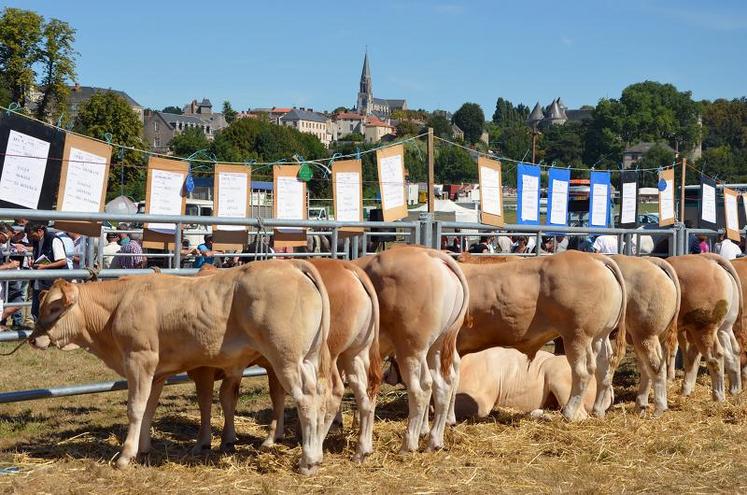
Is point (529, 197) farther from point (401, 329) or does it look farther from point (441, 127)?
point (441, 127)

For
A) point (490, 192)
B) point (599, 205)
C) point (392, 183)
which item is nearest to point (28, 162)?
point (392, 183)

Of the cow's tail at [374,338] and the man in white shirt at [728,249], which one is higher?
the man in white shirt at [728,249]

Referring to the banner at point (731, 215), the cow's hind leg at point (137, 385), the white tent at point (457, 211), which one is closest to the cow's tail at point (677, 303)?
the cow's hind leg at point (137, 385)

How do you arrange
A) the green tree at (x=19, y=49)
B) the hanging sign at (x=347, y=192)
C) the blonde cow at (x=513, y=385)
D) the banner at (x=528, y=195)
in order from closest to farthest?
the blonde cow at (x=513, y=385) → the hanging sign at (x=347, y=192) → the banner at (x=528, y=195) → the green tree at (x=19, y=49)

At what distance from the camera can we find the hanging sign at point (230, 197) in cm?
931

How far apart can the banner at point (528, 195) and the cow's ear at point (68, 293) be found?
6.97 m

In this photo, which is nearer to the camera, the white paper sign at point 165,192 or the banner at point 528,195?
the white paper sign at point 165,192

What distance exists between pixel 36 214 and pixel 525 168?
22.8 ft

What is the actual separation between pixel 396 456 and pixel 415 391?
537 mm

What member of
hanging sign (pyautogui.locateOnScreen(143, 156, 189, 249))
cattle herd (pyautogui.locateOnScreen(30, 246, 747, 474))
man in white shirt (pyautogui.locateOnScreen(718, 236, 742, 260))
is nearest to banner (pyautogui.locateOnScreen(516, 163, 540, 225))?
cattle herd (pyautogui.locateOnScreen(30, 246, 747, 474))

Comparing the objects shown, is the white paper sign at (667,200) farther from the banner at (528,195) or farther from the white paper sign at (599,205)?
the banner at (528,195)

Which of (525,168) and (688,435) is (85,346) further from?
(525,168)

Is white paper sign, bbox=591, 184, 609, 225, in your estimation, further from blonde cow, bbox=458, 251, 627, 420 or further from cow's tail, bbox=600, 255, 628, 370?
blonde cow, bbox=458, 251, 627, 420

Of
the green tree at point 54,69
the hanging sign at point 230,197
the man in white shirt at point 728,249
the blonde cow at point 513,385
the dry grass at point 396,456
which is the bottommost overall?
the dry grass at point 396,456
